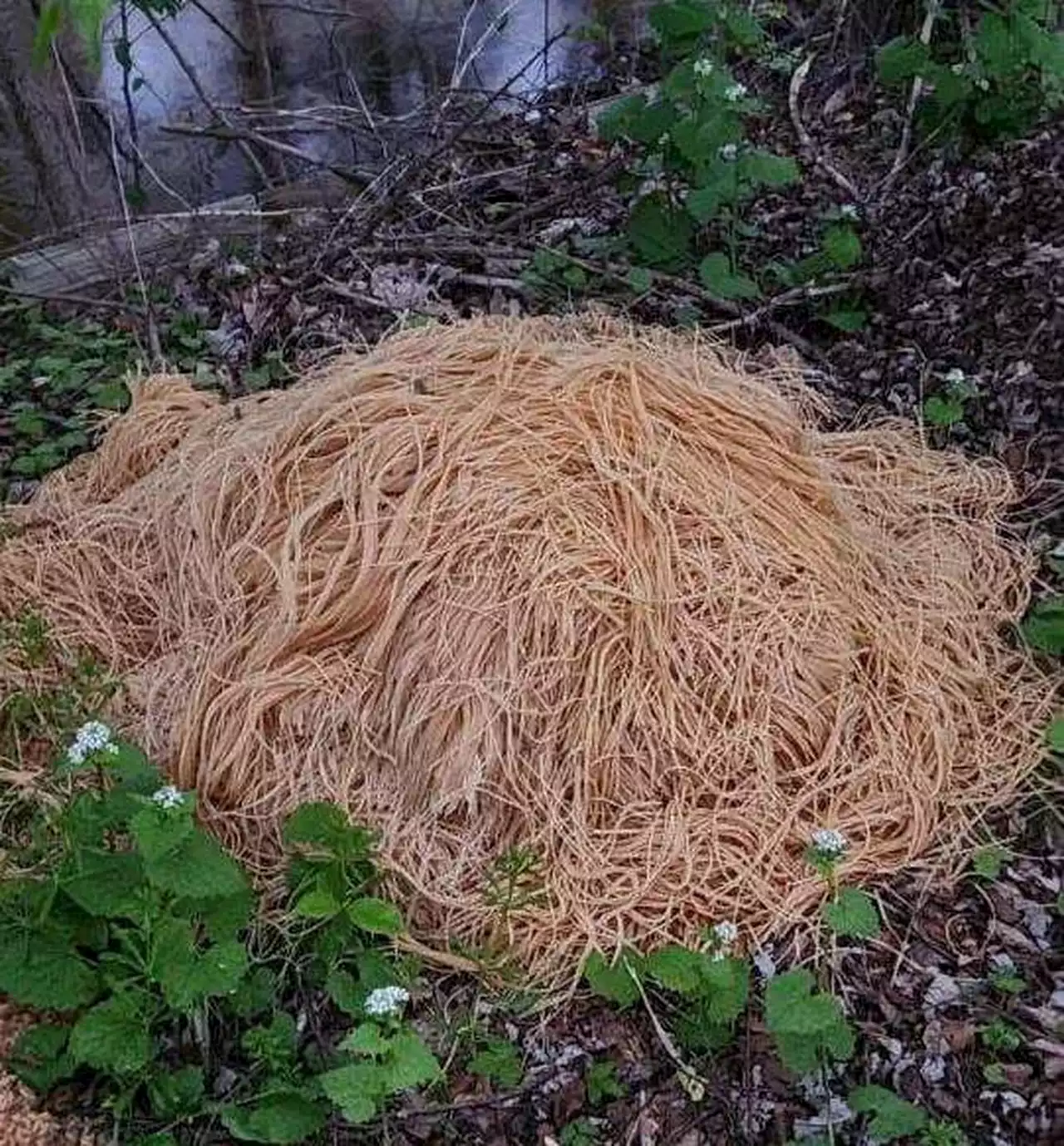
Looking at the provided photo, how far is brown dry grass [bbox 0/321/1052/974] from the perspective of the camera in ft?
6.78

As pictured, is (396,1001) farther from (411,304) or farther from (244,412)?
(411,304)

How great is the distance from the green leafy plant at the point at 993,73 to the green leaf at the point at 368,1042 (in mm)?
2534

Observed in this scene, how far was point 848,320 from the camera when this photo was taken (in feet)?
10.4

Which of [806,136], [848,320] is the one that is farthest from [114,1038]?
[806,136]

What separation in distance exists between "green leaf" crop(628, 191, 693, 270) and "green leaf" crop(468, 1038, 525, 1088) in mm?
2026

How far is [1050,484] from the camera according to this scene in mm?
2668

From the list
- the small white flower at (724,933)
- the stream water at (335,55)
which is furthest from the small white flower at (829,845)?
the stream water at (335,55)

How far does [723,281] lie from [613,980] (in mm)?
1729

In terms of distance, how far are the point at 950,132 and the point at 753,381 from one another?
1283 mm

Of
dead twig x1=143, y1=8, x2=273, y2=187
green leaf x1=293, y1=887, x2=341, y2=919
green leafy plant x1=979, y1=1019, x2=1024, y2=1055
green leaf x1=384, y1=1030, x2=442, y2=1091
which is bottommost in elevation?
green leafy plant x1=979, y1=1019, x2=1024, y2=1055

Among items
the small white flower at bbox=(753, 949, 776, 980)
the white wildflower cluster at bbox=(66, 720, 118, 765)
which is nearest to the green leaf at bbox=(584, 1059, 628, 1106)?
the small white flower at bbox=(753, 949, 776, 980)

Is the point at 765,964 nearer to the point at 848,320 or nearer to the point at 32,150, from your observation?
the point at 848,320

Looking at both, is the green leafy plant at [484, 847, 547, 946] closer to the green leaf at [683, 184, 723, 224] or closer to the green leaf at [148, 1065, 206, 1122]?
the green leaf at [148, 1065, 206, 1122]

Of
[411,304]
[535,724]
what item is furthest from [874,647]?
[411,304]
